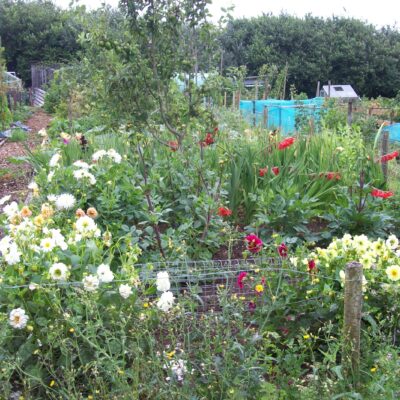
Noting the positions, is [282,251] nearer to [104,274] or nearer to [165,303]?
[165,303]

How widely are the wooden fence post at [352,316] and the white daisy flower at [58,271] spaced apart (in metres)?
1.20

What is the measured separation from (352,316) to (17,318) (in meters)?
1.39

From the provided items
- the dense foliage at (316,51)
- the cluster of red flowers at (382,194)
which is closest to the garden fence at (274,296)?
the cluster of red flowers at (382,194)

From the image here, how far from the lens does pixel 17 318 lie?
2.43 metres

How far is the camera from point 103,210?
164 inches

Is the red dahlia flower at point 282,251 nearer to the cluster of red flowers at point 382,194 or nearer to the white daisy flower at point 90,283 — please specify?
the white daisy flower at point 90,283

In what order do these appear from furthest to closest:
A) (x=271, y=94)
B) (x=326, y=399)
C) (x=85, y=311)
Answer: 1. (x=271, y=94)
2. (x=85, y=311)
3. (x=326, y=399)

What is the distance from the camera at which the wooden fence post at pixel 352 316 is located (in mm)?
2344

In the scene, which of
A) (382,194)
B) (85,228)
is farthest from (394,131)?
(85,228)

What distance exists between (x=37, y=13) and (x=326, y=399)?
27.9 meters

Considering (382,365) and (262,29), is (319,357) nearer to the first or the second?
(382,365)

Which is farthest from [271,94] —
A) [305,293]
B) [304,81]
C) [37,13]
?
[305,293]

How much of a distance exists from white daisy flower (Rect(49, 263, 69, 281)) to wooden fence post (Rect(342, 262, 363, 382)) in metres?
1.20

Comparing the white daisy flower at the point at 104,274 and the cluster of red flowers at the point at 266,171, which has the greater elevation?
the cluster of red flowers at the point at 266,171
